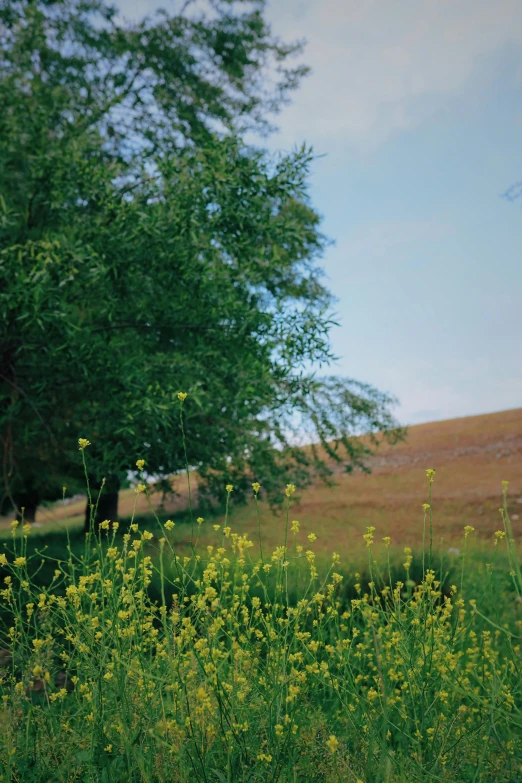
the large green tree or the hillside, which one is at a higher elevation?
the large green tree

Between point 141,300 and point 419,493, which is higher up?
point 141,300

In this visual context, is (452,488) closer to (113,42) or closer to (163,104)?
(163,104)

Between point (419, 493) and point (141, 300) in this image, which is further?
point (419, 493)

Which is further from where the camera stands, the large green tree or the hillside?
the hillside

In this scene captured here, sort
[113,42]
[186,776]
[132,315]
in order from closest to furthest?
1. [186,776]
2. [132,315]
3. [113,42]

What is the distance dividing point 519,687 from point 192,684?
1742mm

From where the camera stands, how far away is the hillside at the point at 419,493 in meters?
18.0

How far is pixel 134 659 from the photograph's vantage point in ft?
11.8

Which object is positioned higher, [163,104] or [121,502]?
[163,104]

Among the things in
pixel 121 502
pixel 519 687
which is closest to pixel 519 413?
pixel 121 502

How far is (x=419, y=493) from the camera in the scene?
21422mm

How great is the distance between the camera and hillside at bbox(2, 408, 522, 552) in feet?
59.2

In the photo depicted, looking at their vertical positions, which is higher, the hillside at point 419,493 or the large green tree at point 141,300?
the large green tree at point 141,300

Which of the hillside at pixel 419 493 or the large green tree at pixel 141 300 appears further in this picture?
the hillside at pixel 419 493
